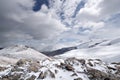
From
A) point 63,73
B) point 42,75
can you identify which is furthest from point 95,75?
point 42,75

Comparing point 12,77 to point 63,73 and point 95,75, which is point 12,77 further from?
point 95,75

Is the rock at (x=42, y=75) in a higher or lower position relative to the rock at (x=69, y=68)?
lower

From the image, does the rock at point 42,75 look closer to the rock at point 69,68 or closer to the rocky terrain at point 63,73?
the rocky terrain at point 63,73

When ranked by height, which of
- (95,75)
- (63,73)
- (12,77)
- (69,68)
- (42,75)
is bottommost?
(95,75)

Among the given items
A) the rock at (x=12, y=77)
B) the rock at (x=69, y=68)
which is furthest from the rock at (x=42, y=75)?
the rock at (x=69, y=68)

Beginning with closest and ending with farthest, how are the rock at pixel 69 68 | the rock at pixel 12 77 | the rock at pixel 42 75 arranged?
the rock at pixel 42 75
the rock at pixel 12 77
the rock at pixel 69 68

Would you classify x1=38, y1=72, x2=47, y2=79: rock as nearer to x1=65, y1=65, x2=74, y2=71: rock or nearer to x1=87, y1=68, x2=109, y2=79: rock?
x1=65, y1=65, x2=74, y2=71: rock

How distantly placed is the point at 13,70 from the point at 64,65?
2093 centimetres

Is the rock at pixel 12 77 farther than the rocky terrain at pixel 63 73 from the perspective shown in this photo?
Yes

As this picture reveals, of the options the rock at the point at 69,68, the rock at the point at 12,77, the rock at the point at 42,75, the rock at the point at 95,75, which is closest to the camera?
the rock at the point at 95,75

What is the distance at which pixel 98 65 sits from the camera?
7850cm

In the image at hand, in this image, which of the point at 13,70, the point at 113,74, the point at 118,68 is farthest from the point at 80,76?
the point at 13,70

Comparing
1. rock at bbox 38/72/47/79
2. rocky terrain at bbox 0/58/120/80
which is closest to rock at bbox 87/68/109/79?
rocky terrain at bbox 0/58/120/80

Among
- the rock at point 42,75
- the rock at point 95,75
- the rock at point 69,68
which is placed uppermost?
the rock at point 69,68
